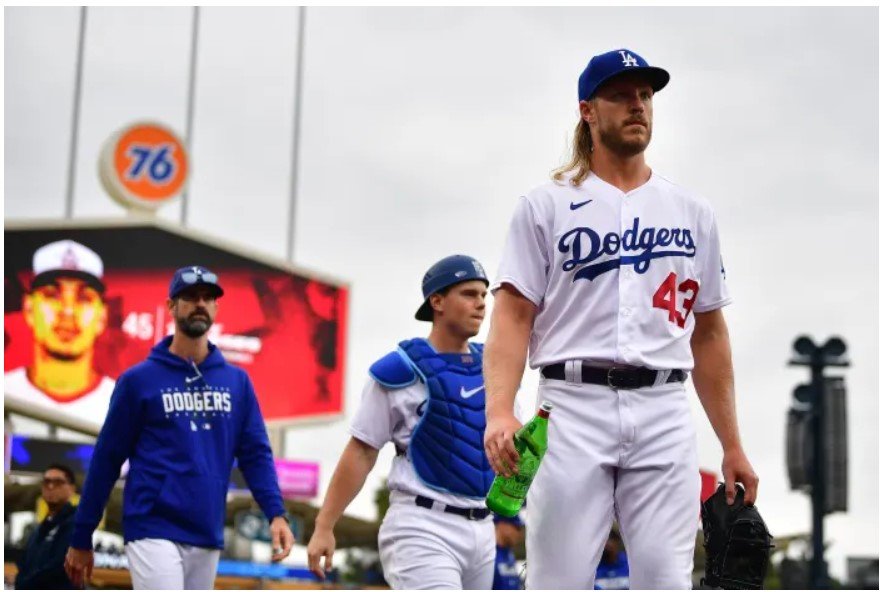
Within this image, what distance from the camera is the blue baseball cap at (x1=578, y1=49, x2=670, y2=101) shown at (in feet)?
17.2

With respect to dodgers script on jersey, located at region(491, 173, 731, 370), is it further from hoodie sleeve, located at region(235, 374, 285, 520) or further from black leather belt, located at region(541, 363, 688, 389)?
hoodie sleeve, located at region(235, 374, 285, 520)

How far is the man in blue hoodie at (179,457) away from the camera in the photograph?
25.3 feet

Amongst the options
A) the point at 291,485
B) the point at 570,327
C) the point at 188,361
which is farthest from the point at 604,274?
the point at 291,485

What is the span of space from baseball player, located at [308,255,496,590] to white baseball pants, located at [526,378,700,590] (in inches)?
90.4

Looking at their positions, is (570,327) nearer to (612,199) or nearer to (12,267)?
(612,199)

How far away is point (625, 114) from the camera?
208 inches

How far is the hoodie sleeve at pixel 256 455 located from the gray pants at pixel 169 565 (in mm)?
448

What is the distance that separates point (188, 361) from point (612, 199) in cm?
336

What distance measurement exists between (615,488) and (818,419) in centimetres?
1328

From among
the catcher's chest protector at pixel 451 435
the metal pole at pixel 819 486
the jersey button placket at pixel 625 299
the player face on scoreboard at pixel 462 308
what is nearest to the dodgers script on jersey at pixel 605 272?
the jersey button placket at pixel 625 299

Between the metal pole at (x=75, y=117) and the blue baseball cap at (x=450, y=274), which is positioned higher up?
the metal pole at (x=75, y=117)

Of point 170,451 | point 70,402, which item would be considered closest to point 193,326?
point 170,451

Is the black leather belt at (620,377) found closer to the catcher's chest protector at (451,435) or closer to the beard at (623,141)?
the beard at (623,141)

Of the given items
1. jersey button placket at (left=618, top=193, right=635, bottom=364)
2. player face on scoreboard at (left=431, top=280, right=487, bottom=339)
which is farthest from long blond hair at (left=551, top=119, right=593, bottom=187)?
player face on scoreboard at (left=431, top=280, right=487, bottom=339)
